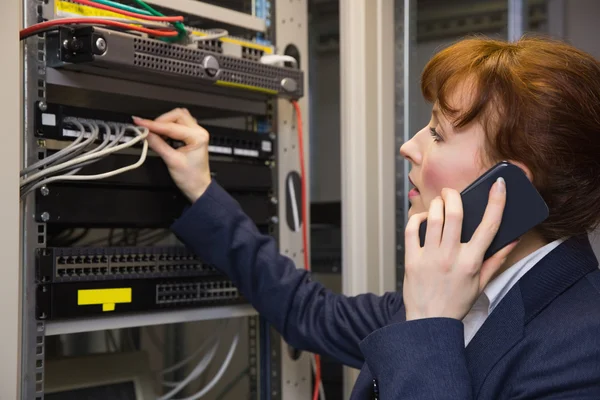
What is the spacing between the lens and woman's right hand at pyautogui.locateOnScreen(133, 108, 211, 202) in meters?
1.44

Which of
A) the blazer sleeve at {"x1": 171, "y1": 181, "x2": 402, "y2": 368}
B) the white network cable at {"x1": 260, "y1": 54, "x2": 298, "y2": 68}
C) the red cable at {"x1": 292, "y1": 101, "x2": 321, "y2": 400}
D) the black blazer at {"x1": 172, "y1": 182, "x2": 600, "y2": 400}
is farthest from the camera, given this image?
the red cable at {"x1": 292, "y1": 101, "x2": 321, "y2": 400}

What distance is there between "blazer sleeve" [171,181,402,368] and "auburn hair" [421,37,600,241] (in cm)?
46

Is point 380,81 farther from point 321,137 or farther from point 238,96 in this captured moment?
point 321,137

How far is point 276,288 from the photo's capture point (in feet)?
5.05

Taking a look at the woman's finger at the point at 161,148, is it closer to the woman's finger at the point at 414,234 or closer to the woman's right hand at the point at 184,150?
the woman's right hand at the point at 184,150

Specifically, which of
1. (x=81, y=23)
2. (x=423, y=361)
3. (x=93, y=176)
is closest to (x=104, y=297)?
(x=93, y=176)

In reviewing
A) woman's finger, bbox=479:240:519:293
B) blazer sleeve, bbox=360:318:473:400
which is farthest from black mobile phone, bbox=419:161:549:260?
blazer sleeve, bbox=360:318:473:400

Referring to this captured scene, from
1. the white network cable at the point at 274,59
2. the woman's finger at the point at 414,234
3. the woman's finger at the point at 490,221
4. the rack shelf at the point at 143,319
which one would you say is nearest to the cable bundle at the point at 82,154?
the rack shelf at the point at 143,319

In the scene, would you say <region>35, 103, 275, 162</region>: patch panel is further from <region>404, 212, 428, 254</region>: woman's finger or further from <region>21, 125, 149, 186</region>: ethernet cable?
<region>404, 212, 428, 254</region>: woman's finger

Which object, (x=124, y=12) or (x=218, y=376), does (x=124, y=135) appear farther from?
(x=218, y=376)

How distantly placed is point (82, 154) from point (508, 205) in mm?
710

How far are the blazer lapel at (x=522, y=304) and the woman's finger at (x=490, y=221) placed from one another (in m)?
0.09

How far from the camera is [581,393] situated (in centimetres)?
104

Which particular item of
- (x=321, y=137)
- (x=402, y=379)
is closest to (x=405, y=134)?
(x=402, y=379)
